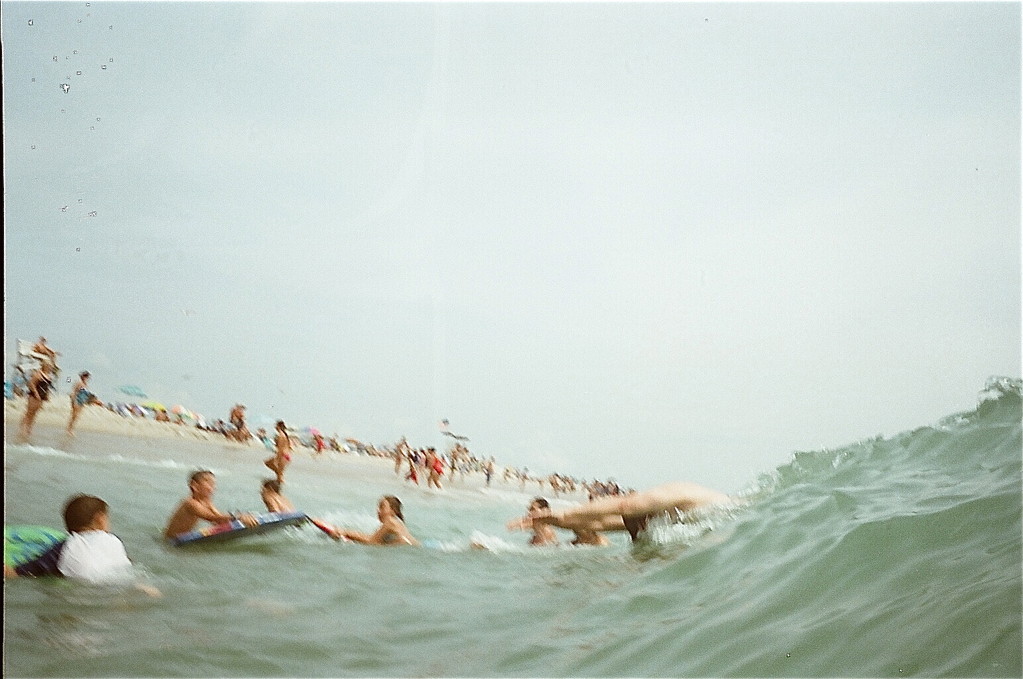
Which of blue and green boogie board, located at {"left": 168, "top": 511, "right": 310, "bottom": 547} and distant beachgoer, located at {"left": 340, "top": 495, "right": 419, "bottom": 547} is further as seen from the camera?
distant beachgoer, located at {"left": 340, "top": 495, "right": 419, "bottom": 547}

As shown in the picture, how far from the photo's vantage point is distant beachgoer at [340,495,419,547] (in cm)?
362

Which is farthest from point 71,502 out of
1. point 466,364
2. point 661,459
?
point 661,459

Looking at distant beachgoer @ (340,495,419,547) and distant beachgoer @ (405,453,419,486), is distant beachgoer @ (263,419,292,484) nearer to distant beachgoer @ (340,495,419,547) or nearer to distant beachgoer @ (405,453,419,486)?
distant beachgoer @ (340,495,419,547)

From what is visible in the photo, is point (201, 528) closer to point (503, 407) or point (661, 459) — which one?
point (503, 407)

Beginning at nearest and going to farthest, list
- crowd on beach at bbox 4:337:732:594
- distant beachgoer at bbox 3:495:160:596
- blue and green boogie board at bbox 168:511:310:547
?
distant beachgoer at bbox 3:495:160:596 → blue and green boogie board at bbox 168:511:310:547 → crowd on beach at bbox 4:337:732:594

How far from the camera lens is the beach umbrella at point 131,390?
363 centimetres

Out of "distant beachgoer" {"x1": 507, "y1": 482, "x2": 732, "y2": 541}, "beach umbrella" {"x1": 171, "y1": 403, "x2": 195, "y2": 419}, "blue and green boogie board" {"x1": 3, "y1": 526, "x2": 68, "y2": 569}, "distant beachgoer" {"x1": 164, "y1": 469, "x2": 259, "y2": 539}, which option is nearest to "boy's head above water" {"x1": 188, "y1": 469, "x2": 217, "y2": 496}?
"distant beachgoer" {"x1": 164, "y1": 469, "x2": 259, "y2": 539}

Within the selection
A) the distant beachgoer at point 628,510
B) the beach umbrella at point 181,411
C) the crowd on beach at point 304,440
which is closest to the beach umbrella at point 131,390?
the crowd on beach at point 304,440

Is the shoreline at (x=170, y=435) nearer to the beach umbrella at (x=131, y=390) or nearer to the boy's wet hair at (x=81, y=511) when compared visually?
the beach umbrella at (x=131, y=390)

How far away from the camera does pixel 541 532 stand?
385 centimetres

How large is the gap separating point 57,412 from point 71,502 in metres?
0.48

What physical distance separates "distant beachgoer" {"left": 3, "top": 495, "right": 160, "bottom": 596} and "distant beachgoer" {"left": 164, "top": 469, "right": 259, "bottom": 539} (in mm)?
238

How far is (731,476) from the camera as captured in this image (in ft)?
12.2

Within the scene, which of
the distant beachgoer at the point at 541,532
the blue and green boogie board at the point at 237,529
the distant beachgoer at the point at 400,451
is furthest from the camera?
the distant beachgoer at the point at 541,532
